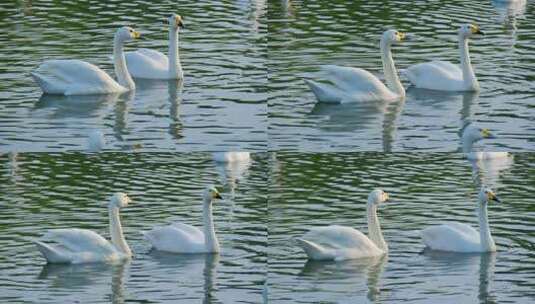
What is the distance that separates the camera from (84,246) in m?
Result: 16.7

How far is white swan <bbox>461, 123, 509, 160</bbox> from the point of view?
61.2 ft

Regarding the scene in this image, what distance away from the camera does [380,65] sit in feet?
73.4

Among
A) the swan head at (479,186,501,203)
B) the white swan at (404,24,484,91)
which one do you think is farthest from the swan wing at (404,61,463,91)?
the swan head at (479,186,501,203)

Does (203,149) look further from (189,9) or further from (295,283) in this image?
(189,9)

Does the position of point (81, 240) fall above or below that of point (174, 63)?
below

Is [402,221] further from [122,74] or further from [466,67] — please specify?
[122,74]

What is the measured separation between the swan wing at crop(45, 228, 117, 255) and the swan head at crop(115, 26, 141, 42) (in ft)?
17.3

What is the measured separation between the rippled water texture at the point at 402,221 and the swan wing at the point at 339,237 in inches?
6.7

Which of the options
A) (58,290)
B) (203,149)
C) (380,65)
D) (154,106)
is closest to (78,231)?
(58,290)

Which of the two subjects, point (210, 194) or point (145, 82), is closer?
point (210, 194)

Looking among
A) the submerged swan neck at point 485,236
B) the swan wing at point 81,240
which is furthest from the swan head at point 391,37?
the swan wing at point 81,240

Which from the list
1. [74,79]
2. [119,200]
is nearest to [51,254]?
[119,200]

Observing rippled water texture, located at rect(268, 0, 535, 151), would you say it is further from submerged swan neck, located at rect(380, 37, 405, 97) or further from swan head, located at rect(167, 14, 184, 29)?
swan head, located at rect(167, 14, 184, 29)

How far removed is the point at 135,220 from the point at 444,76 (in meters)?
4.97
